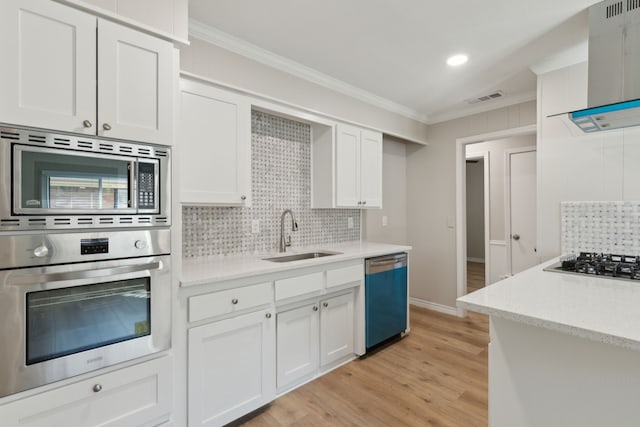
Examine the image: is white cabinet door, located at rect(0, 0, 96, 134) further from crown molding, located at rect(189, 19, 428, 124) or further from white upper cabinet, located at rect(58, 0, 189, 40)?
crown molding, located at rect(189, 19, 428, 124)

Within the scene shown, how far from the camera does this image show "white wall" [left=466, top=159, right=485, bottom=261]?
24.0 feet

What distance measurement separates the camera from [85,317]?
1320 mm

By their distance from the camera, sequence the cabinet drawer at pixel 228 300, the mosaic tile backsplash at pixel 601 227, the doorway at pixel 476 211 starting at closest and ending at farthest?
the cabinet drawer at pixel 228 300 → the mosaic tile backsplash at pixel 601 227 → the doorway at pixel 476 211

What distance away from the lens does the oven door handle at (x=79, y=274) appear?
1171 mm

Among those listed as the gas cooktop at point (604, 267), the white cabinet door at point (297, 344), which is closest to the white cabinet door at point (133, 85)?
the white cabinet door at point (297, 344)

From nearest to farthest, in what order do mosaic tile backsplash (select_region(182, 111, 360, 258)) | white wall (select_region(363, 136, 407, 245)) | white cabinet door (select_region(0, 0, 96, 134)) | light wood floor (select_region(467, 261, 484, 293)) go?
white cabinet door (select_region(0, 0, 96, 134)) → mosaic tile backsplash (select_region(182, 111, 360, 258)) → white wall (select_region(363, 136, 407, 245)) → light wood floor (select_region(467, 261, 484, 293))

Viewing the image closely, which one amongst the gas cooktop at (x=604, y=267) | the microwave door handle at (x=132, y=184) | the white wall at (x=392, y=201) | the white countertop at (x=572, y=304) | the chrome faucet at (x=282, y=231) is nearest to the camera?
the white countertop at (x=572, y=304)

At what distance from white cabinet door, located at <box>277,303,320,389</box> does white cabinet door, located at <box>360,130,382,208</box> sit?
131 centimetres

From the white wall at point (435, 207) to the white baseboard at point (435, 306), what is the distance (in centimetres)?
4

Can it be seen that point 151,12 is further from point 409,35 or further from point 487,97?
point 487,97

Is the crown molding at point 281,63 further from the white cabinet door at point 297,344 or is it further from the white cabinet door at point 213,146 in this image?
the white cabinet door at point 297,344

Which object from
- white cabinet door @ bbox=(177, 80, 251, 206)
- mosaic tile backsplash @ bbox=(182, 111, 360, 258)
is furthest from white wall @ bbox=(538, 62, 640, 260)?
white cabinet door @ bbox=(177, 80, 251, 206)

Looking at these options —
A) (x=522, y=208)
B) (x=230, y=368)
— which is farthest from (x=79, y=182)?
(x=522, y=208)

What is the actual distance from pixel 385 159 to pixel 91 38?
3.23 m
